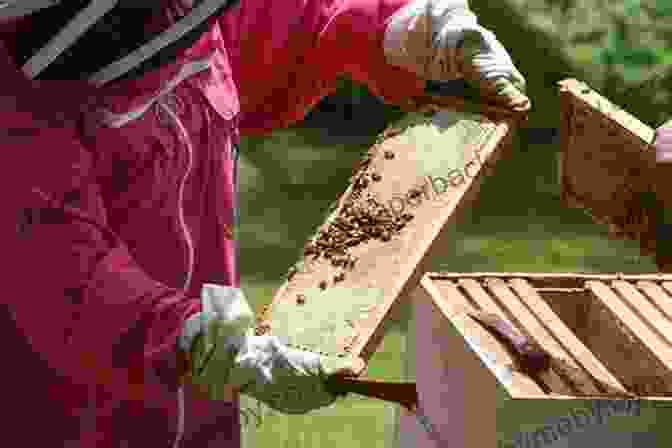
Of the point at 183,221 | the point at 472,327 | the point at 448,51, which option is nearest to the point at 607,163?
the point at 448,51

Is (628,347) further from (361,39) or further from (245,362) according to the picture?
(361,39)

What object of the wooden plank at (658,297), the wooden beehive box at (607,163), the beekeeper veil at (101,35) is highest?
the wooden beehive box at (607,163)

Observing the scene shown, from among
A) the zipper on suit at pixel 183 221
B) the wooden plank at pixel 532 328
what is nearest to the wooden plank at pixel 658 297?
the wooden plank at pixel 532 328

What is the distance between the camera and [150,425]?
279cm

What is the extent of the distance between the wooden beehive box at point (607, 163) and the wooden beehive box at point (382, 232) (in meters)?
0.21

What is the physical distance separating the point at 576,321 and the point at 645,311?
21cm

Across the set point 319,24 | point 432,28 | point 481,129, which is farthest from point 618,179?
point 319,24

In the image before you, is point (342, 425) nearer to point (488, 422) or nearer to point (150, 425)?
point (150, 425)

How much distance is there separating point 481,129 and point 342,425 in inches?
101

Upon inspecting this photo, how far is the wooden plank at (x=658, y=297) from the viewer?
8.92 feet

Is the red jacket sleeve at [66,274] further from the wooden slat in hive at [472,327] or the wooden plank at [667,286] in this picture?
the wooden plank at [667,286]

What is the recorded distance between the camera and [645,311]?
8.80 feet

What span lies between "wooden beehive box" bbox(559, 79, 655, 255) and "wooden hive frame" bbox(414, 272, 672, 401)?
0.18 metres

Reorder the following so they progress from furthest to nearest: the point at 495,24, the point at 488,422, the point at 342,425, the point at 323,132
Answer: the point at 323,132 < the point at 495,24 < the point at 342,425 < the point at 488,422
